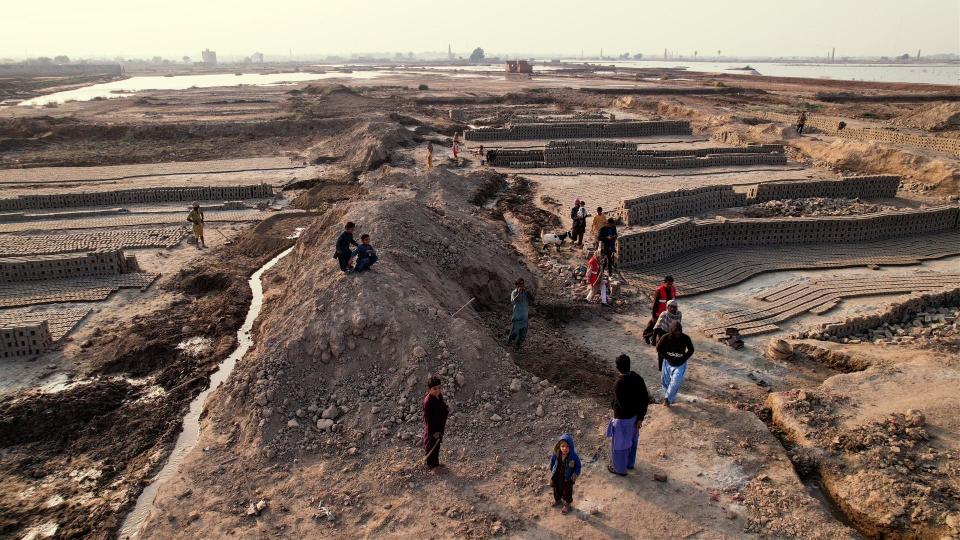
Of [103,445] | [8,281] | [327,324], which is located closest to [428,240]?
[327,324]

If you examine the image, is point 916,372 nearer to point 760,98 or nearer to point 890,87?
point 760,98

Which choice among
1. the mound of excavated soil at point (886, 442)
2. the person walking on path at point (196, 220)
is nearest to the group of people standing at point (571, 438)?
the mound of excavated soil at point (886, 442)

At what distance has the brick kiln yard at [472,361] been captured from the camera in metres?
5.58

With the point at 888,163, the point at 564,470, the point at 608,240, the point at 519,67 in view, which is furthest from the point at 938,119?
the point at 519,67

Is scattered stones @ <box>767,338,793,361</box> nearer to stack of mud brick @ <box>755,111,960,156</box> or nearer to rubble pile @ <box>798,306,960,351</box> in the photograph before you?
rubble pile @ <box>798,306,960,351</box>

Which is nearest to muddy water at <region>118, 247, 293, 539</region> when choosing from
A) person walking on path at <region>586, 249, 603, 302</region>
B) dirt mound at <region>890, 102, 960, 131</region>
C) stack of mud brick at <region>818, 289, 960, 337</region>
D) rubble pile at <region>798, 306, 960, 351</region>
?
person walking on path at <region>586, 249, 603, 302</region>

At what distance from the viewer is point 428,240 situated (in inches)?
403

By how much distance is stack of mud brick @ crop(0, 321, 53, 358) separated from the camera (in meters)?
8.57

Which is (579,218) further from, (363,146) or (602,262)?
(363,146)

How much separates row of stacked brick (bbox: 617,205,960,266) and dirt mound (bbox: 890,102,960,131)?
16804mm

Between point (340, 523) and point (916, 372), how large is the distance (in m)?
7.33

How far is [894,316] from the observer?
962 cm

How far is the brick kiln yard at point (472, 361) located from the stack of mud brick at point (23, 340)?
0.06 m

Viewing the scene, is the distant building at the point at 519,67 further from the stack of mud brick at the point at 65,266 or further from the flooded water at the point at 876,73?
the stack of mud brick at the point at 65,266
